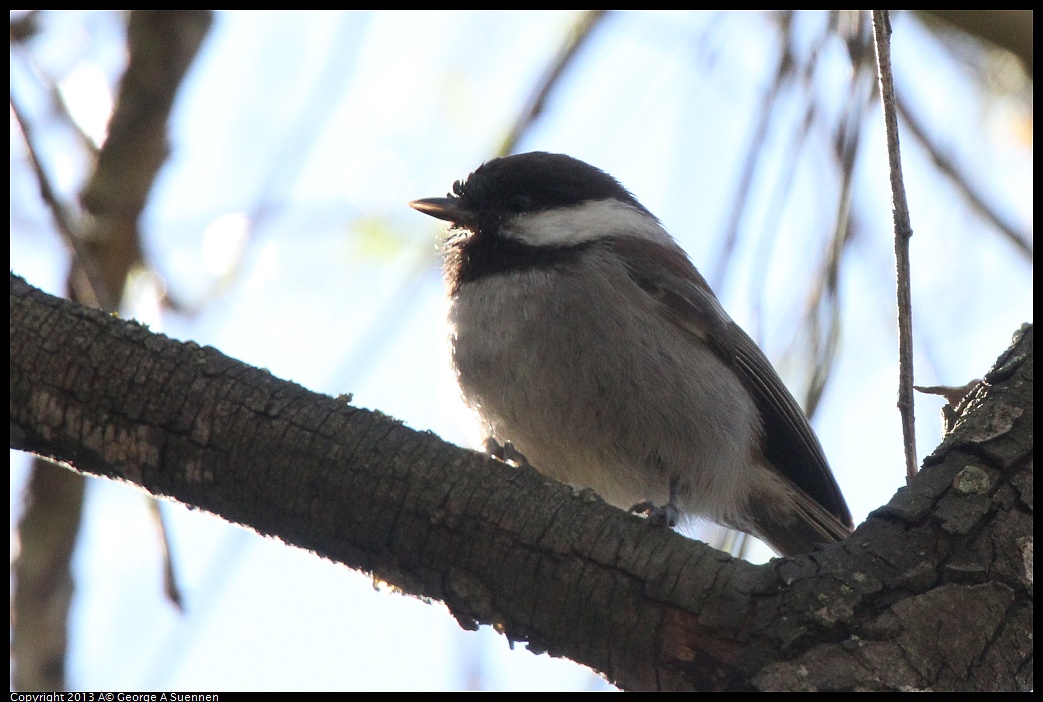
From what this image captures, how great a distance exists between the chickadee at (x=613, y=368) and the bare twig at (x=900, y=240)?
72 cm

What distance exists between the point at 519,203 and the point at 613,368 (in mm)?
959

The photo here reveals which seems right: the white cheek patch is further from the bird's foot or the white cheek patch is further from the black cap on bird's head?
the bird's foot

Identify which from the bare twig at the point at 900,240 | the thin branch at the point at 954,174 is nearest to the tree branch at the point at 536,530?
the bare twig at the point at 900,240

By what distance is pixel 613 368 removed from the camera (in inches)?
121

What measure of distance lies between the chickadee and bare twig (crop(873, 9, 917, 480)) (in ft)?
2.35

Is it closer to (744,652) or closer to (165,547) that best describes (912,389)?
(744,652)

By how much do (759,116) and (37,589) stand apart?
300 cm

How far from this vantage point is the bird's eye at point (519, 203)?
374cm

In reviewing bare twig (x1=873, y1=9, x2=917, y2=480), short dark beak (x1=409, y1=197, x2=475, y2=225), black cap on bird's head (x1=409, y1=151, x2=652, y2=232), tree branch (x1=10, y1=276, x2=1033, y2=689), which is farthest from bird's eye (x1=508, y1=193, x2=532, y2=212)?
tree branch (x1=10, y1=276, x2=1033, y2=689)

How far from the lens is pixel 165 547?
277 centimetres

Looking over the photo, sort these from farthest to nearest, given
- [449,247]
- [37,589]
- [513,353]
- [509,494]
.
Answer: [449,247]
[37,589]
[513,353]
[509,494]

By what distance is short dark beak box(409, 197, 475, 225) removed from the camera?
3.71 meters

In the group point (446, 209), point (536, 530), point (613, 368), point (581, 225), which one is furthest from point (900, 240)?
Answer: point (446, 209)

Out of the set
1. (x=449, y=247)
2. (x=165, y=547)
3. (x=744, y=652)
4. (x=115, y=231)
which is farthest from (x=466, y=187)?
(x=744, y=652)
